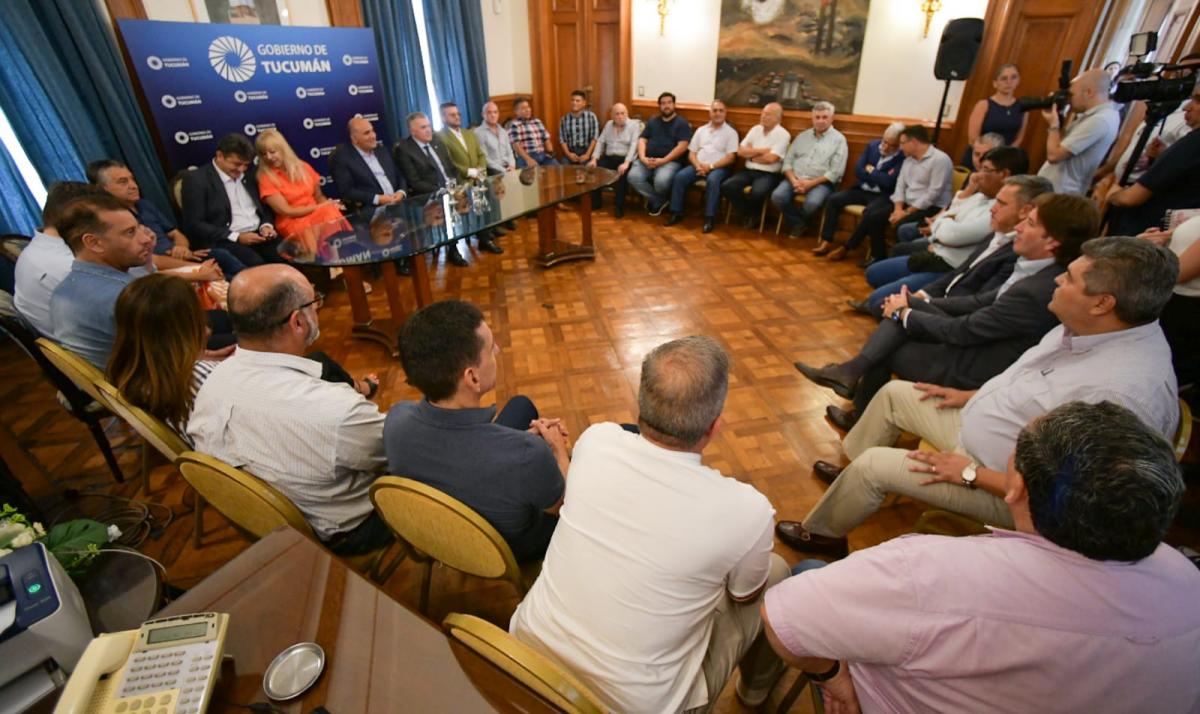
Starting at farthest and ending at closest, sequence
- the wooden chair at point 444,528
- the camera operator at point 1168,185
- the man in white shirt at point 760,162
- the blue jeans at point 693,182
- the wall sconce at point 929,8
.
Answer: the blue jeans at point 693,182
the man in white shirt at point 760,162
the wall sconce at point 929,8
the camera operator at point 1168,185
the wooden chair at point 444,528

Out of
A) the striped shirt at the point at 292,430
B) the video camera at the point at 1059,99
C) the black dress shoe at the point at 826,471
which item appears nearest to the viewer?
the striped shirt at the point at 292,430

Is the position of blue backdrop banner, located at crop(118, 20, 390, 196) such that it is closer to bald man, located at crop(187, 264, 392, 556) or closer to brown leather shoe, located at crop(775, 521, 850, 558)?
bald man, located at crop(187, 264, 392, 556)

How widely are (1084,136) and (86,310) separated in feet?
17.6

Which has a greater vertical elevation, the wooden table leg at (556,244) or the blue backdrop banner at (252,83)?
the blue backdrop banner at (252,83)

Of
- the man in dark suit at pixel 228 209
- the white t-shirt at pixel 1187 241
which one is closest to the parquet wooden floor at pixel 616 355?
the man in dark suit at pixel 228 209

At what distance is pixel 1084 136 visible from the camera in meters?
3.31

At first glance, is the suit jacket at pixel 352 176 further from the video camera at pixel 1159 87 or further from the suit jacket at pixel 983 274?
the video camera at pixel 1159 87

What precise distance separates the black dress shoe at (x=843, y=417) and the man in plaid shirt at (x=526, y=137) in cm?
440

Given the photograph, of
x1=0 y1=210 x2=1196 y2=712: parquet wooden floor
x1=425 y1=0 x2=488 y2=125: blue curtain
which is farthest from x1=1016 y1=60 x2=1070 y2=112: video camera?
x1=425 y1=0 x2=488 y2=125: blue curtain

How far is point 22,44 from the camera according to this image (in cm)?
305

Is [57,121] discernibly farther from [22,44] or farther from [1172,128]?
[1172,128]

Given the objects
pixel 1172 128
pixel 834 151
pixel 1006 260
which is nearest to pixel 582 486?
pixel 1006 260

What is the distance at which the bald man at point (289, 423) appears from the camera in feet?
4.54

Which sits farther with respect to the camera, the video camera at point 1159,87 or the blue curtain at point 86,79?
the blue curtain at point 86,79
